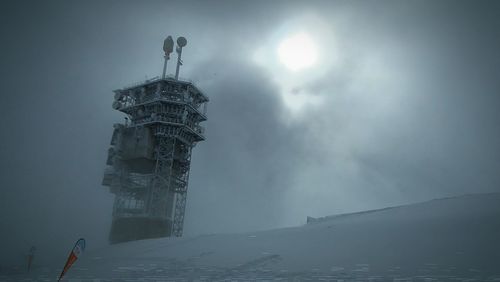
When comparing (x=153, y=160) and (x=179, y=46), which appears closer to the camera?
(x=153, y=160)

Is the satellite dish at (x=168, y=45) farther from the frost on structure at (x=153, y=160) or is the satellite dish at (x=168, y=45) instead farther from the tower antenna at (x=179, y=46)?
the frost on structure at (x=153, y=160)

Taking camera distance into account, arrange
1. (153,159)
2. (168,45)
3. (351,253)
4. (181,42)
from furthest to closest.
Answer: (181,42) < (168,45) < (153,159) < (351,253)

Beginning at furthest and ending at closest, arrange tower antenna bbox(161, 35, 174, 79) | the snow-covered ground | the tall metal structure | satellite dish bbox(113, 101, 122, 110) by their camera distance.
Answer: tower antenna bbox(161, 35, 174, 79), satellite dish bbox(113, 101, 122, 110), the tall metal structure, the snow-covered ground

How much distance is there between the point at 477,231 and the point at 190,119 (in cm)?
5366

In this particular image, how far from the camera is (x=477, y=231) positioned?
19.2m

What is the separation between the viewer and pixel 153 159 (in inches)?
2459

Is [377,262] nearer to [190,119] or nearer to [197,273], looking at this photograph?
[197,273]

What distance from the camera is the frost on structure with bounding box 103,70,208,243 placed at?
60.6 meters

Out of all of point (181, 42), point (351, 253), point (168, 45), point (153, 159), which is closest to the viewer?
point (351, 253)

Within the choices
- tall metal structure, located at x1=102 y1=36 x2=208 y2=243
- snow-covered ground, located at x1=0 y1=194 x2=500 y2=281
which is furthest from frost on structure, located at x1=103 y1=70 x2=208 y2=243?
snow-covered ground, located at x1=0 y1=194 x2=500 y2=281

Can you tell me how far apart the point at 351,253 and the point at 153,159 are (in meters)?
48.5

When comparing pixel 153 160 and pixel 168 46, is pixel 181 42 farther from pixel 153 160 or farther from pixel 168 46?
pixel 153 160

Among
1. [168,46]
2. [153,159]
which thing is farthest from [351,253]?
[168,46]

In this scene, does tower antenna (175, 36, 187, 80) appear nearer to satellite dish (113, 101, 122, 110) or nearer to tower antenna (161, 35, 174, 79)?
tower antenna (161, 35, 174, 79)
